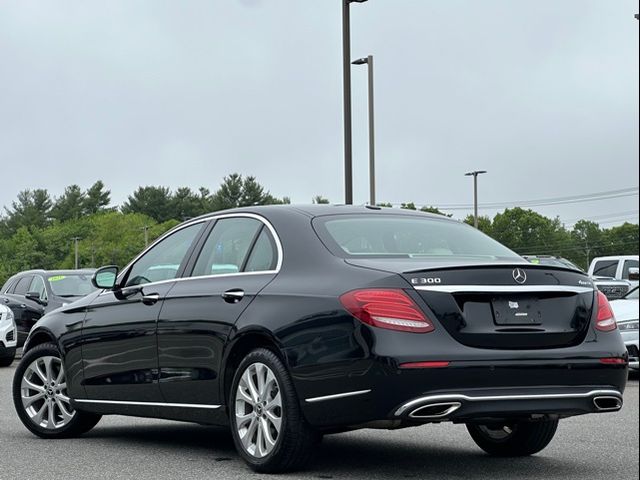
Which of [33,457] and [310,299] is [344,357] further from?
[33,457]

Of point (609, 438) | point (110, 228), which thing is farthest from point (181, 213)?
point (609, 438)

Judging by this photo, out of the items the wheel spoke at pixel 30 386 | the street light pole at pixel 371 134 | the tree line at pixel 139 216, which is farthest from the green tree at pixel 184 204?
the wheel spoke at pixel 30 386

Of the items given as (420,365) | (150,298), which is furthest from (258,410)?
(150,298)

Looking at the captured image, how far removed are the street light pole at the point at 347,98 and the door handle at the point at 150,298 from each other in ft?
45.2

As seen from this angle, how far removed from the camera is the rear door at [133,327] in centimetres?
813

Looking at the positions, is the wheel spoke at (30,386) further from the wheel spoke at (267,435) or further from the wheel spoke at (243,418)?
the wheel spoke at (267,435)

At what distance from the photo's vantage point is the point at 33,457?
26.1ft

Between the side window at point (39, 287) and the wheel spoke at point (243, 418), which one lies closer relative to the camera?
the wheel spoke at point (243, 418)

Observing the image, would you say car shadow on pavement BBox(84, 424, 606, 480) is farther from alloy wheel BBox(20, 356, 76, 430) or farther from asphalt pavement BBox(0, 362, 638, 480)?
alloy wheel BBox(20, 356, 76, 430)

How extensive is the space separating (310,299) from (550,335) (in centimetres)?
130

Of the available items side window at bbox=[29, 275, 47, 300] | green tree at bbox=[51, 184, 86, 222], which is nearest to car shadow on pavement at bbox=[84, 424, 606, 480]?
side window at bbox=[29, 275, 47, 300]

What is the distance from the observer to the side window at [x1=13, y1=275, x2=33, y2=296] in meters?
22.9

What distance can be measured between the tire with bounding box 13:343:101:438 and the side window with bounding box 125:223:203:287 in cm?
107

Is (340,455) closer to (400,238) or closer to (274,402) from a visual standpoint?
(274,402)
